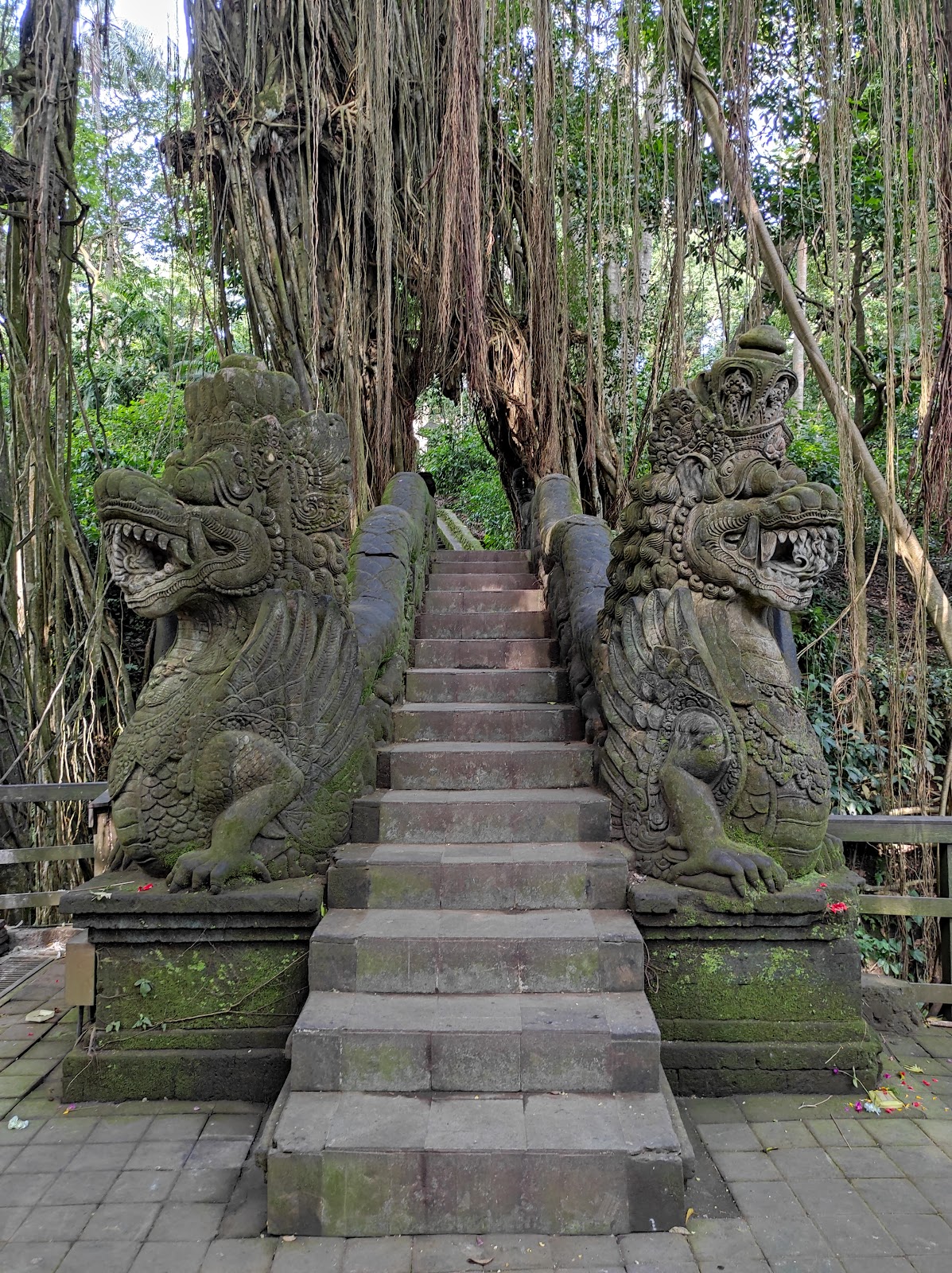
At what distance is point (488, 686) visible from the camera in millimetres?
4504

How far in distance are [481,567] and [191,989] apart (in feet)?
14.0

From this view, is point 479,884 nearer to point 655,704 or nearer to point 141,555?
point 655,704

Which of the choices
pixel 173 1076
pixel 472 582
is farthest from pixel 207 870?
pixel 472 582

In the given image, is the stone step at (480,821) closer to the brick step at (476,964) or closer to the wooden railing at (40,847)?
the brick step at (476,964)

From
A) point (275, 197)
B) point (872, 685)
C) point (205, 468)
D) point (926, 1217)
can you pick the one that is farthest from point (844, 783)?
point (275, 197)

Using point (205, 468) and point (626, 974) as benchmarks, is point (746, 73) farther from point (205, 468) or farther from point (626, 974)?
point (626, 974)

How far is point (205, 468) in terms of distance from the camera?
120 inches

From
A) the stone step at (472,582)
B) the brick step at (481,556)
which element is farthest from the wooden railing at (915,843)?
the brick step at (481,556)

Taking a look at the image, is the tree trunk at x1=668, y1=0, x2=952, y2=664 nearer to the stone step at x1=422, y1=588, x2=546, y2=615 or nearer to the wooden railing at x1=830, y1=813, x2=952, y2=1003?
the wooden railing at x1=830, y1=813, x2=952, y2=1003

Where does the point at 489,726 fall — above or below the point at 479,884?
above

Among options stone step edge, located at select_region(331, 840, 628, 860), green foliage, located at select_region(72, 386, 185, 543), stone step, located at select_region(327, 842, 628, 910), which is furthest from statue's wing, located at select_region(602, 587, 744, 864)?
green foliage, located at select_region(72, 386, 185, 543)

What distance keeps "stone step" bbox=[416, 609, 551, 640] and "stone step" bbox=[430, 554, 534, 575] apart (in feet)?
3.61

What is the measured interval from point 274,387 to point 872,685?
4.98m

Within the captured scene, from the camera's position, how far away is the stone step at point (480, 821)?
3316 mm
